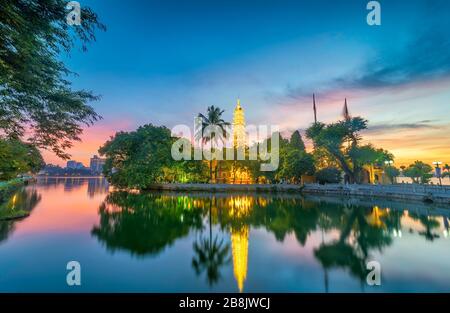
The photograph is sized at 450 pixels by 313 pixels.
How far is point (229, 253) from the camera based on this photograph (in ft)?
33.8

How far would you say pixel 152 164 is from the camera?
4003 centimetres

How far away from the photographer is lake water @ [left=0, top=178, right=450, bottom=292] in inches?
286

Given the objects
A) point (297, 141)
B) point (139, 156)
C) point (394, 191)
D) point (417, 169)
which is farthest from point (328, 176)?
point (417, 169)

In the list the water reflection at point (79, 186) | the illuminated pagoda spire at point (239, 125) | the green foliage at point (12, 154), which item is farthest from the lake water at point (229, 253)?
the illuminated pagoda spire at point (239, 125)

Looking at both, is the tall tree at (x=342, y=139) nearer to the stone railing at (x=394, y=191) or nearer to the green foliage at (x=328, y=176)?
the green foliage at (x=328, y=176)

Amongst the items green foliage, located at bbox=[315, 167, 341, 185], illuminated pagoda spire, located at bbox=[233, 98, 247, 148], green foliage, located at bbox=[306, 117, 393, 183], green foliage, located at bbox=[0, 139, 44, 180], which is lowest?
green foliage, located at bbox=[315, 167, 341, 185]

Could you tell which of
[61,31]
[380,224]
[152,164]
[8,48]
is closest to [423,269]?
[380,224]

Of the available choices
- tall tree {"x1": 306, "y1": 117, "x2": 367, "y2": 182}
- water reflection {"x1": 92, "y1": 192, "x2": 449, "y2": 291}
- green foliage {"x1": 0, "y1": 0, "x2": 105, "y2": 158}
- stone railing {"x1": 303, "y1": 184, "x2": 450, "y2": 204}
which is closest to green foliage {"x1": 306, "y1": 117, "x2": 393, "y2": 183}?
tall tree {"x1": 306, "y1": 117, "x2": 367, "y2": 182}

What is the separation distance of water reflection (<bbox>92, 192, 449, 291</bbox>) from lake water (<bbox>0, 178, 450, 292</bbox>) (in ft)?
0.16

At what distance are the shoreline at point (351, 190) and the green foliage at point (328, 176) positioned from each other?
164 inches

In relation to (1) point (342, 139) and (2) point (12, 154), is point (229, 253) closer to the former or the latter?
(2) point (12, 154)

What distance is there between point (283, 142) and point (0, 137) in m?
42.2

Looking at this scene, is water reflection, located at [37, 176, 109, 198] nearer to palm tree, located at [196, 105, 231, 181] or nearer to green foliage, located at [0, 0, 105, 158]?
palm tree, located at [196, 105, 231, 181]

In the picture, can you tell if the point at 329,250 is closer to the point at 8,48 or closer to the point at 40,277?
the point at 40,277
